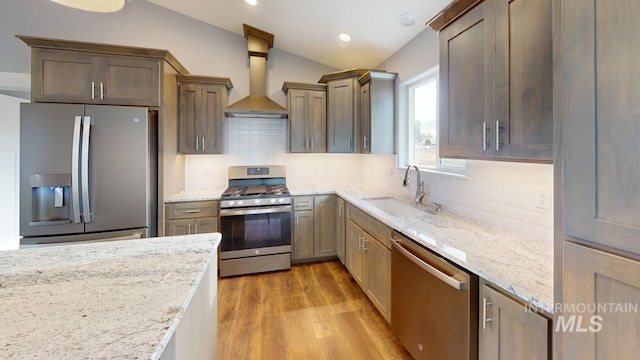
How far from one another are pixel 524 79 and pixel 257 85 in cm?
302

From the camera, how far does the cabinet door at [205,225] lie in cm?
292

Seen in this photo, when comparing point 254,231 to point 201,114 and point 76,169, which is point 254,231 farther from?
point 76,169

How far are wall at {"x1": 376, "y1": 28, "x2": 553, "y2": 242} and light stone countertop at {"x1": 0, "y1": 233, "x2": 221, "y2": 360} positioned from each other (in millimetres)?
1746

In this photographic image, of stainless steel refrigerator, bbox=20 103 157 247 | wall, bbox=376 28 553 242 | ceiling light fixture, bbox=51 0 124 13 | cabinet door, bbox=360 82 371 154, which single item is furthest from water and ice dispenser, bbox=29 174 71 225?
wall, bbox=376 28 553 242

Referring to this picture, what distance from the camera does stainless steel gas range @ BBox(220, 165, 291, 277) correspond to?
2963 mm

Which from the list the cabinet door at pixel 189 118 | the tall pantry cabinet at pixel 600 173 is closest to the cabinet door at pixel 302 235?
the cabinet door at pixel 189 118

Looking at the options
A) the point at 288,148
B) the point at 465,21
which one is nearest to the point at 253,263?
the point at 288,148

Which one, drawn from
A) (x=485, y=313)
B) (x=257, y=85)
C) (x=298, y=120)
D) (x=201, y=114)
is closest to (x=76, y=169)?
(x=201, y=114)

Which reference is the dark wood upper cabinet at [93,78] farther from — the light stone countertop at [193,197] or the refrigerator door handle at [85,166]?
the light stone countertop at [193,197]

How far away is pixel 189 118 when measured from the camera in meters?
3.09

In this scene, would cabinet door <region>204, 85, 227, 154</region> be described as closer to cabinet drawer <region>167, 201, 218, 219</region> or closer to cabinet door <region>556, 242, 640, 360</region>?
cabinet drawer <region>167, 201, 218, 219</region>

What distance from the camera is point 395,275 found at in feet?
5.90

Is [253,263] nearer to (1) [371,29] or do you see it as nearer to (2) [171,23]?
(1) [371,29]

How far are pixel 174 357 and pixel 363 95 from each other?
3.06 m
